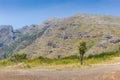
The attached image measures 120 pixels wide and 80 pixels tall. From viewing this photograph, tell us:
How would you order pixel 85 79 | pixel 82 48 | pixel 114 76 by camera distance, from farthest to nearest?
1. pixel 82 48
2. pixel 85 79
3. pixel 114 76

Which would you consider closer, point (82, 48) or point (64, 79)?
point (64, 79)

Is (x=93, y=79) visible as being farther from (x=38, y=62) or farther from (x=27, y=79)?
(x=38, y=62)

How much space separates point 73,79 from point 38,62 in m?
97.2

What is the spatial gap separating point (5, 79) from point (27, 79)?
5.42m

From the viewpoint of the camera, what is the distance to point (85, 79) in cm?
7150

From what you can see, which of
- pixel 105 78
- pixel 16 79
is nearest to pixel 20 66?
pixel 16 79

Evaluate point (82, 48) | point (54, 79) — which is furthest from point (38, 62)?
point (54, 79)

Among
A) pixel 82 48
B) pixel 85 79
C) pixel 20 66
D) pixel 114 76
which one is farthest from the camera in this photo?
pixel 82 48

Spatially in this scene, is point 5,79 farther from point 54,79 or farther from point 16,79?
point 54,79

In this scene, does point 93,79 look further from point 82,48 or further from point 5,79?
point 82,48

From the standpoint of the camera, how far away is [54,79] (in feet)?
243

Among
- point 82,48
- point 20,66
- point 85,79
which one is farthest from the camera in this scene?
point 82,48

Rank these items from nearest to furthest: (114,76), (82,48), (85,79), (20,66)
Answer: (114,76)
(85,79)
(20,66)
(82,48)

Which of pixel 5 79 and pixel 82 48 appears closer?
pixel 5 79
